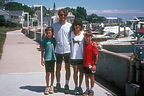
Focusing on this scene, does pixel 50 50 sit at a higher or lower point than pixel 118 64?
higher

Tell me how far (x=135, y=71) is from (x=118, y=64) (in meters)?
1.19

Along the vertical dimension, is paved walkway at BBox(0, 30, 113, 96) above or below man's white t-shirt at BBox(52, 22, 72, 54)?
below

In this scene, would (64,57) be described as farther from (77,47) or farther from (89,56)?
(89,56)

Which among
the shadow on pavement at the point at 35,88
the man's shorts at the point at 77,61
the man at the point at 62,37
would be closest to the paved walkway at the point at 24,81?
the shadow on pavement at the point at 35,88

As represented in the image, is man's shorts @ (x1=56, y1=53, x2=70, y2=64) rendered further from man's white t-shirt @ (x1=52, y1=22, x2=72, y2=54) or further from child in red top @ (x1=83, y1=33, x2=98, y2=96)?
child in red top @ (x1=83, y1=33, x2=98, y2=96)

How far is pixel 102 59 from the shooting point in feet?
25.4

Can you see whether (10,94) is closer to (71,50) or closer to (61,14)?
(71,50)

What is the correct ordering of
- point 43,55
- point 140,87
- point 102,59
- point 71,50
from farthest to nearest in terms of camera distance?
point 102,59
point 43,55
point 71,50
point 140,87

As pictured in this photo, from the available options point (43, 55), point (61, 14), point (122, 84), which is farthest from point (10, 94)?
point (122, 84)

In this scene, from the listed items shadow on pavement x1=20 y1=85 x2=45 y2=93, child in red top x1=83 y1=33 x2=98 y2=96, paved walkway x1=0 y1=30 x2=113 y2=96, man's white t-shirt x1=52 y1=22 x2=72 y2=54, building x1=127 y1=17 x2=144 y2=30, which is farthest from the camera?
building x1=127 y1=17 x2=144 y2=30

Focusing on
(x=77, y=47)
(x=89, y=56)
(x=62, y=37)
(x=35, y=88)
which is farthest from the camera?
(x=35, y=88)

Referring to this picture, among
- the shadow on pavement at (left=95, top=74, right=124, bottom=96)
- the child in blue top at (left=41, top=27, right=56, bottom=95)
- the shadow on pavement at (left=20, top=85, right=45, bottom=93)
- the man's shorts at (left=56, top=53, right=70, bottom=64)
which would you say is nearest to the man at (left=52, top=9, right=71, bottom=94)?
the man's shorts at (left=56, top=53, right=70, bottom=64)

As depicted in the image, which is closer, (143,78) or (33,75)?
(143,78)

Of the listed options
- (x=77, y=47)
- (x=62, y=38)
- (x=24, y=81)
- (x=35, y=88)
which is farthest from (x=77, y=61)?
(x=24, y=81)
